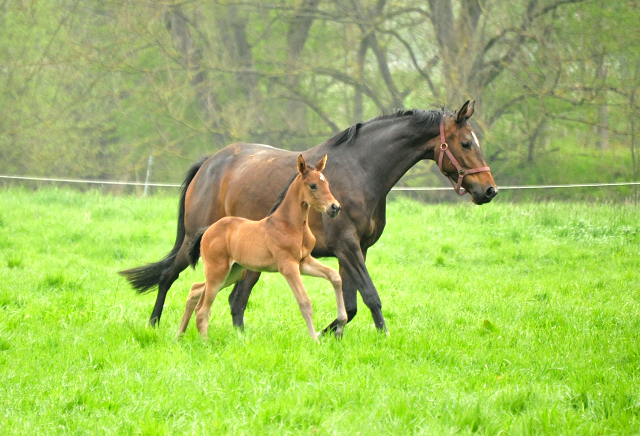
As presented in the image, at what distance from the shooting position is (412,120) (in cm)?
582

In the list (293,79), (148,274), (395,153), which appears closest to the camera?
(395,153)

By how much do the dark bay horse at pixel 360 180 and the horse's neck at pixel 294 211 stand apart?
468mm

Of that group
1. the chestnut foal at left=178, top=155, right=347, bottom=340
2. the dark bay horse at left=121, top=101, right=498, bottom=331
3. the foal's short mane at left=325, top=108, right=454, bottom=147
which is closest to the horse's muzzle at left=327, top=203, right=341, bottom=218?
the chestnut foal at left=178, top=155, right=347, bottom=340

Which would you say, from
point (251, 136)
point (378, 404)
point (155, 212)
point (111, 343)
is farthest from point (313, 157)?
point (251, 136)

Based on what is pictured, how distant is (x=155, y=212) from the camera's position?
12.8 metres

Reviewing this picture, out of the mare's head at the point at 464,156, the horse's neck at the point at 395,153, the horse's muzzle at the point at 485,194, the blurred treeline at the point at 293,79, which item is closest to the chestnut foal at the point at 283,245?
the horse's neck at the point at 395,153

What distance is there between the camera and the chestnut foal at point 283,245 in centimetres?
499

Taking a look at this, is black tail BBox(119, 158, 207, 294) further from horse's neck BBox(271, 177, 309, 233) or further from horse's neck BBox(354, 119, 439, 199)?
horse's neck BBox(354, 119, 439, 199)

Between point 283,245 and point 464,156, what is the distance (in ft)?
5.72

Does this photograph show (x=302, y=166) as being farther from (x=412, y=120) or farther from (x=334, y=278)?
(x=412, y=120)

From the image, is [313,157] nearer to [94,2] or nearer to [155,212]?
[155,212]

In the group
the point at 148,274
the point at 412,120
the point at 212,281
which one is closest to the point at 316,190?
the point at 212,281

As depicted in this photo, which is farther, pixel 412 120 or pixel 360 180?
pixel 412 120

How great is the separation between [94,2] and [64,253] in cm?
1320
